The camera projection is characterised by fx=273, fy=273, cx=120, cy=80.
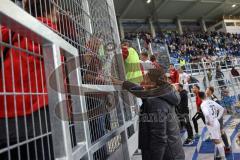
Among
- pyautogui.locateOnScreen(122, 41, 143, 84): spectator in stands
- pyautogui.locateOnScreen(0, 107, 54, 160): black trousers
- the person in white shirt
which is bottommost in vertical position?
the person in white shirt

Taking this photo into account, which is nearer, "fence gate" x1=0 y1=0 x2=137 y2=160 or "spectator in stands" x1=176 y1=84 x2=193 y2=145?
"fence gate" x1=0 y1=0 x2=137 y2=160

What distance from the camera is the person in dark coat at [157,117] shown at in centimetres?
257

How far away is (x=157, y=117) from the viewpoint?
2.62 m

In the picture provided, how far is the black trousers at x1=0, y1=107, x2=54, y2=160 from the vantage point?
1237 millimetres

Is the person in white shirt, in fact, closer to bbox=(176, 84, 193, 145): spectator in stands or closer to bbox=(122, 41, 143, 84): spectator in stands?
bbox=(176, 84, 193, 145): spectator in stands

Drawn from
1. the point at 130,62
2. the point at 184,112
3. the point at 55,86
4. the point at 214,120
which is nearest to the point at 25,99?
the point at 55,86

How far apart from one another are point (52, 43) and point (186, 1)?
66.0 ft

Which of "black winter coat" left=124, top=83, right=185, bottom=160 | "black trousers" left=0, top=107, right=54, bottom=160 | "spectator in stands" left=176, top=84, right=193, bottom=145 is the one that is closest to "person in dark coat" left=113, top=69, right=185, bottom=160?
"black winter coat" left=124, top=83, right=185, bottom=160

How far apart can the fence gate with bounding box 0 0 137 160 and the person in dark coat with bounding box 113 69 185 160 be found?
0.97ft

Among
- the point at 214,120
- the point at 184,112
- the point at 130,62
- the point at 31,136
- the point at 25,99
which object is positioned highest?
the point at 130,62

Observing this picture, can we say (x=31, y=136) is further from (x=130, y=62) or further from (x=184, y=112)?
(x=184, y=112)

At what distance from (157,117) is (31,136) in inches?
59.6

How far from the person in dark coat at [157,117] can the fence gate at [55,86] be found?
0.97ft

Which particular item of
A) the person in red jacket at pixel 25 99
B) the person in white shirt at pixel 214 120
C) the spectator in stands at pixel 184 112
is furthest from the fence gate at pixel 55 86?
the spectator in stands at pixel 184 112
